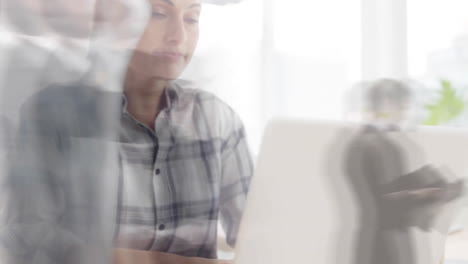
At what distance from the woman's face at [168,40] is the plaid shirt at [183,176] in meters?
0.03

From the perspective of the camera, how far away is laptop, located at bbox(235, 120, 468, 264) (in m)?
0.62

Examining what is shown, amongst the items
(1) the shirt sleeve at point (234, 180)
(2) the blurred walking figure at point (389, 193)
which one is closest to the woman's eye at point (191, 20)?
(1) the shirt sleeve at point (234, 180)

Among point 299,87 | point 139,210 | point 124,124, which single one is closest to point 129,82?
point 124,124

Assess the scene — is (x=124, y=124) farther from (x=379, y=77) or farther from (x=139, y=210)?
(x=379, y=77)

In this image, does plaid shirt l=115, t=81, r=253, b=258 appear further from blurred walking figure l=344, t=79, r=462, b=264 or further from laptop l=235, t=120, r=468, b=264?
blurred walking figure l=344, t=79, r=462, b=264

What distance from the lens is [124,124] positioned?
596mm

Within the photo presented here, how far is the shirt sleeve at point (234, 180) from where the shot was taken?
2.19 ft

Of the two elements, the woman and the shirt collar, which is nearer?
the woman

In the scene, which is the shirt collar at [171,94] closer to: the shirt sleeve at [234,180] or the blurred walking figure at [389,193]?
the shirt sleeve at [234,180]

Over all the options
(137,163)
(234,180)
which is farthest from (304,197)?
(137,163)

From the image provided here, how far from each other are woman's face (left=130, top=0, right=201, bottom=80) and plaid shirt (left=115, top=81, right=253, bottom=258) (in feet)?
0.10

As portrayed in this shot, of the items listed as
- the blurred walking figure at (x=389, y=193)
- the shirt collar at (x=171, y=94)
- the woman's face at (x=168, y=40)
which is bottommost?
the blurred walking figure at (x=389, y=193)

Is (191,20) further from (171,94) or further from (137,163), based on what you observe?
(137,163)

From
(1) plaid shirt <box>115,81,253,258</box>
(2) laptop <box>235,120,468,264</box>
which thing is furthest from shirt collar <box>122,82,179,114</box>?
(2) laptop <box>235,120,468,264</box>
